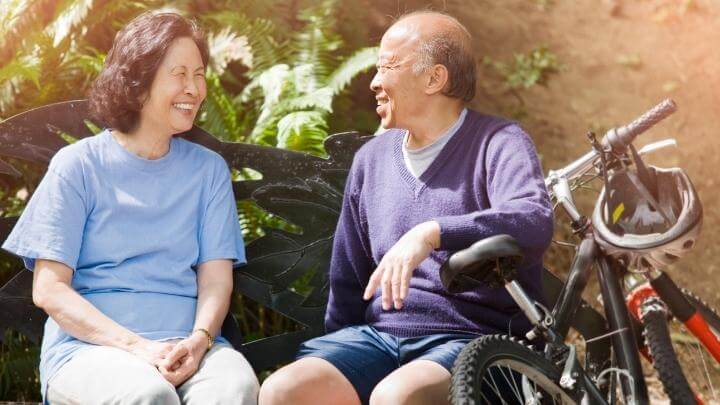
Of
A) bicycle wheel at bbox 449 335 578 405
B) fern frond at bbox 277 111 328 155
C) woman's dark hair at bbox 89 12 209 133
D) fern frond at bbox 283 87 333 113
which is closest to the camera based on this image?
bicycle wheel at bbox 449 335 578 405

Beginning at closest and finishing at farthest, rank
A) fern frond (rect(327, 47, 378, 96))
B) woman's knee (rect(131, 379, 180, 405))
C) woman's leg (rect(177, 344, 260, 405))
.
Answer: woman's knee (rect(131, 379, 180, 405))
woman's leg (rect(177, 344, 260, 405))
fern frond (rect(327, 47, 378, 96))

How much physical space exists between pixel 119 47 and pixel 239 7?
2063 mm

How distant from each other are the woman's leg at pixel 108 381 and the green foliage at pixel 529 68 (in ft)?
13.7

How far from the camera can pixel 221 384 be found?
9.95 feet

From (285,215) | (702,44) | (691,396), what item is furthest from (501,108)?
(691,396)

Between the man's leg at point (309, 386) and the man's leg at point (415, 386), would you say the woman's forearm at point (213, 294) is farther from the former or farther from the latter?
the man's leg at point (415, 386)

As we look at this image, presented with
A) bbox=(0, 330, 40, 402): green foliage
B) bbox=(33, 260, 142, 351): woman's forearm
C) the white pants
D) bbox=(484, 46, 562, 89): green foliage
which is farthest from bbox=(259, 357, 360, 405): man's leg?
bbox=(484, 46, 562, 89): green foliage

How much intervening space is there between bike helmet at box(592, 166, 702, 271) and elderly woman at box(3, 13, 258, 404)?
127 centimetres

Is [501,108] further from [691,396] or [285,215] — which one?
[691,396]

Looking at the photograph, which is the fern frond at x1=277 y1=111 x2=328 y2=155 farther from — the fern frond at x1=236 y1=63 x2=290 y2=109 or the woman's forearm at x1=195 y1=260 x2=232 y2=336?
the woman's forearm at x1=195 y1=260 x2=232 y2=336

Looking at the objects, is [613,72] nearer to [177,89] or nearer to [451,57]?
[451,57]

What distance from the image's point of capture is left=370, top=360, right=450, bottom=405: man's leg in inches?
111

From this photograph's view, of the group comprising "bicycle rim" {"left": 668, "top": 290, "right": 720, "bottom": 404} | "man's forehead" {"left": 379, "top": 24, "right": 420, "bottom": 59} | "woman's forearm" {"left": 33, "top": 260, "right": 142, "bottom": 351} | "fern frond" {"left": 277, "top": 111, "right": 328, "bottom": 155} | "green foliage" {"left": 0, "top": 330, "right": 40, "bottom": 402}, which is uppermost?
"man's forehead" {"left": 379, "top": 24, "right": 420, "bottom": 59}

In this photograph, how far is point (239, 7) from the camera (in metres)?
5.45
